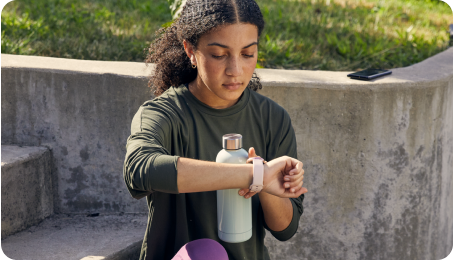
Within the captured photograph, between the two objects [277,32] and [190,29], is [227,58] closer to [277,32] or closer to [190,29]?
[190,29]

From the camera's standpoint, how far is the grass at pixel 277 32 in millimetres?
4199

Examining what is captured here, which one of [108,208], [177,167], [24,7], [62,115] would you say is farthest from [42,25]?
[177,167]

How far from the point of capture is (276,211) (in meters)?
2.10

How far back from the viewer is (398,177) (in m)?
3.34

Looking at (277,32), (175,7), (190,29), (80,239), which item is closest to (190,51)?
(190,29)

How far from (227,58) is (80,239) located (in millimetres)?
1758

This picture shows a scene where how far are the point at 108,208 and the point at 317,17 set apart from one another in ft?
11.0

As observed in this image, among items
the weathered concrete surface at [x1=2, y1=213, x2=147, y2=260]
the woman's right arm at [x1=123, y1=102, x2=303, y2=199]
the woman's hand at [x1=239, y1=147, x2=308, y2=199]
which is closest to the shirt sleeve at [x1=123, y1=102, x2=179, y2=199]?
the woman's right arm at [x1=123, y1=102, x2=303, y2=199]

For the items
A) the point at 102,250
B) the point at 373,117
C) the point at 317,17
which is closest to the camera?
the point at 102,250

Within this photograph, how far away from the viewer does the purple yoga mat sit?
185 centimetres

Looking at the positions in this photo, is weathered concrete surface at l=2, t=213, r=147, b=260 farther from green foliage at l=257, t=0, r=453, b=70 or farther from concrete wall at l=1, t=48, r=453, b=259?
green foliage at l=257, t=0, r=453, b=70

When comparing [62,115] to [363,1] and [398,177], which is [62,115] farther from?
[363,1]

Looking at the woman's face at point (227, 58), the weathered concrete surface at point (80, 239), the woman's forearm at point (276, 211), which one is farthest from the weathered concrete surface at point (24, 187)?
the woman's forearm at point (276, 211)

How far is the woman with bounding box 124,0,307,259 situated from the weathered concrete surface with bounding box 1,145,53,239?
1321 mm
